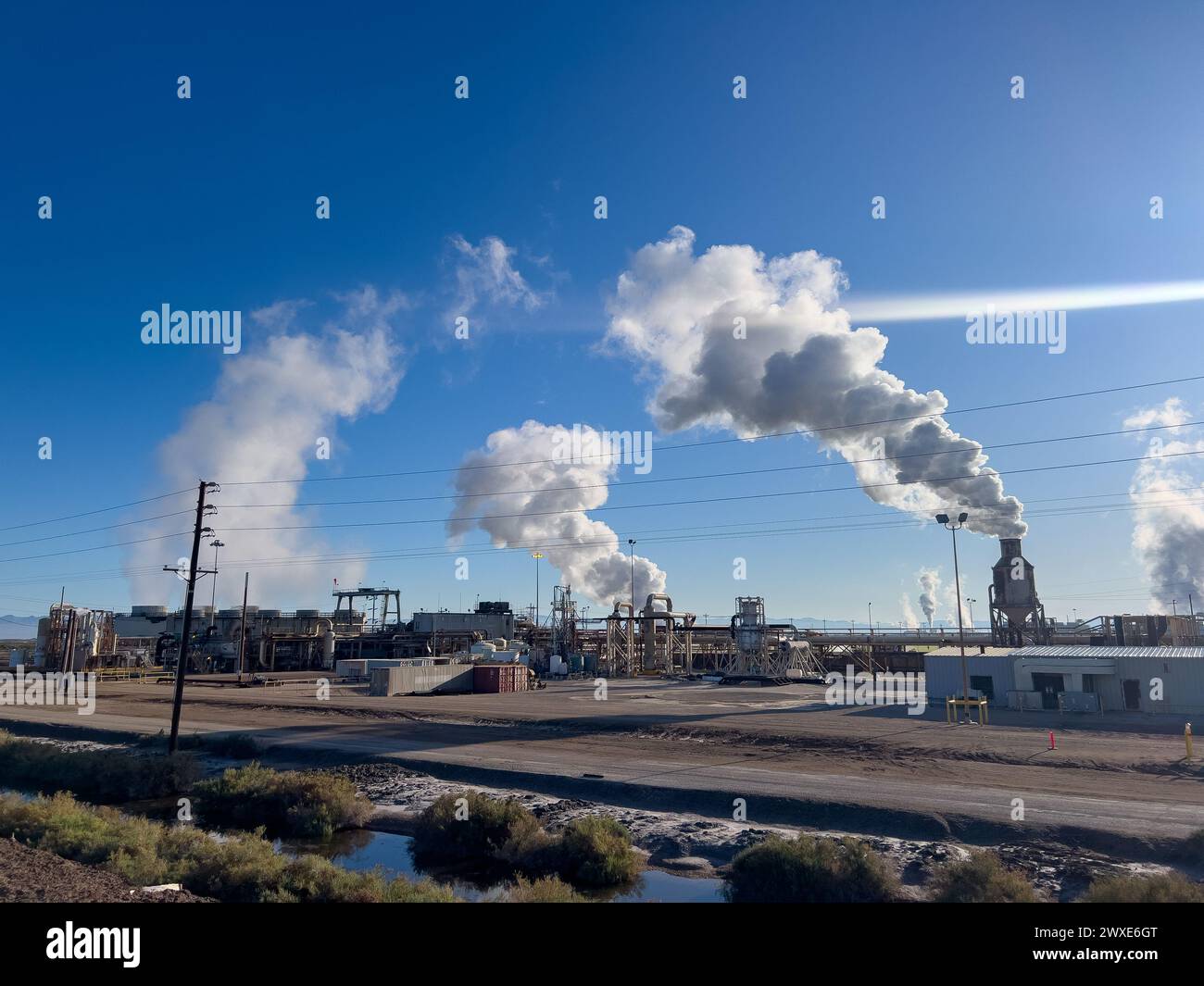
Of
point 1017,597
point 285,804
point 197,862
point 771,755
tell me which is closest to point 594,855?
point 197,862

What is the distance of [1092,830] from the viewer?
1655cm

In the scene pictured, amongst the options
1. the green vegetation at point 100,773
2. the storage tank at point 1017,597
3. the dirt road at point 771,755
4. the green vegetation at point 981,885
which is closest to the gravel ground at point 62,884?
the green vegetation at point 100,773

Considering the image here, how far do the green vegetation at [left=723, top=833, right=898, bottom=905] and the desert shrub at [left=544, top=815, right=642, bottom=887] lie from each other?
2.31 metres

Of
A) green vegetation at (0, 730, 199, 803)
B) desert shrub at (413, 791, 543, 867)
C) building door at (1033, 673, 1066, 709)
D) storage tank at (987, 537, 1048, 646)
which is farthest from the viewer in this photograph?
storage tank at (987, 537, 1048, 646)

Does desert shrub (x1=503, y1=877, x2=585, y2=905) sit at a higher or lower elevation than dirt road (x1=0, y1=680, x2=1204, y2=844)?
higher

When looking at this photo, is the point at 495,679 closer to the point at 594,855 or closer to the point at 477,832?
the point at 477,832

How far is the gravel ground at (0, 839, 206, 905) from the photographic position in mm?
11555

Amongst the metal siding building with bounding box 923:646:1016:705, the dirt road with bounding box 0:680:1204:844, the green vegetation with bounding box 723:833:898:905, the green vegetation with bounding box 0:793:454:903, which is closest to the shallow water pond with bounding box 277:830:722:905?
the green vegetation with bounding box 723:833:898:905

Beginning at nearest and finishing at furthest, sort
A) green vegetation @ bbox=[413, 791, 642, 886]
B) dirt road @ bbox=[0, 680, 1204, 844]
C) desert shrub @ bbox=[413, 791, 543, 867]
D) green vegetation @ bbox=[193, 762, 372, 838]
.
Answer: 1. green vegetation @ bbox=[413, 791, 642, 886]
2. desert shrub @ bbox=[413, 791, 543, 867]
3. dirt road @ bbox=[0, 680, 1204, 844]
4. green vegetation @ bbox=[193, 762, 372, 838]

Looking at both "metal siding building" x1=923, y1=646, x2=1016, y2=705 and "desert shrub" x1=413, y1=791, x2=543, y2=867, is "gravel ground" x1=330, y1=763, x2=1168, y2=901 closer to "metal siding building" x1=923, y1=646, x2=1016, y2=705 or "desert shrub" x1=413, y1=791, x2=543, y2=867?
"desert shrub" x1=413, y1=791, x2=543, y2=867
